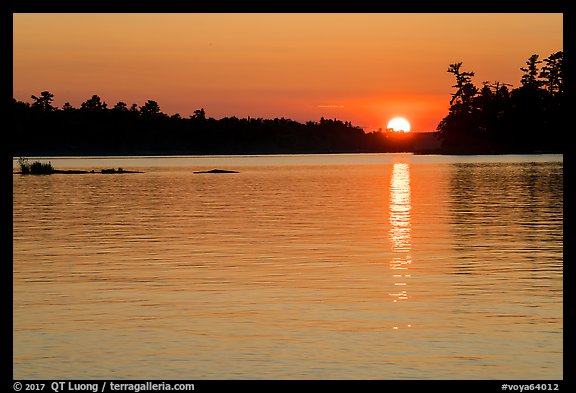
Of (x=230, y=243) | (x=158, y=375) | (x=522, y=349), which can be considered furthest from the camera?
(x=230, y=243)

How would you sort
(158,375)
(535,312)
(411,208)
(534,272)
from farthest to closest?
(411,208) < (534,272) < (535,312) < (158,375)

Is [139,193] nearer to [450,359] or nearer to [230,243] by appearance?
[230,243]

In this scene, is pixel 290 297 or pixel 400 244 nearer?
pixel 290 297

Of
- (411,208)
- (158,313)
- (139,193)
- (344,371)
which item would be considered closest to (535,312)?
(344,371)

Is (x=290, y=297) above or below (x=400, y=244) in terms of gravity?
above

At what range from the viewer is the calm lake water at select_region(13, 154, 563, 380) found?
19.3 m

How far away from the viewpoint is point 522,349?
2020cm

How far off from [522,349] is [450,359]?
1654 millimetres

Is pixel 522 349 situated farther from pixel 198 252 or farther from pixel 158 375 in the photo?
pixel 198 252

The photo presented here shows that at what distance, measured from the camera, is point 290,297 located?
25875 millimetres

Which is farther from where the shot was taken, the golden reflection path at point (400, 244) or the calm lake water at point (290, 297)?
the golden reflection path at point (400, 244)

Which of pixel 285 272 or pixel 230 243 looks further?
pixel 230 243

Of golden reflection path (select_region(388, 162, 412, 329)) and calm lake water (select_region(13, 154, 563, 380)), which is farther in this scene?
golden reflection path (select_region(388, 162, 412, 329))

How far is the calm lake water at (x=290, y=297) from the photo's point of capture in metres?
19.3
